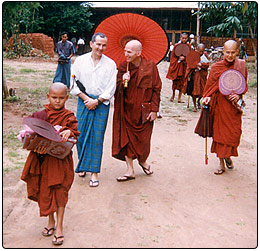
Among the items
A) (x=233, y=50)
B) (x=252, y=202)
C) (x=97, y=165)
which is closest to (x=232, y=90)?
(x=233, y=50)

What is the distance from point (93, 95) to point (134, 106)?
1.82ft

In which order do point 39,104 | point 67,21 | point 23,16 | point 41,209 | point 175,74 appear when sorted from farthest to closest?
point 67,21 → point 23,16 → point 175,74 → point 39,104 → point 41,209

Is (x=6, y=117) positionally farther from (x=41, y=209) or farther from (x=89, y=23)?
(x=89, y=23)

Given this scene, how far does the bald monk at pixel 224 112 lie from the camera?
512 cm

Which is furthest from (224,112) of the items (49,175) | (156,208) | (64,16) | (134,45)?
(64,16)

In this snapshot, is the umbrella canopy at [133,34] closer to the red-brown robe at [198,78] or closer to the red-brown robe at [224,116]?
the red-brown robe at [224,116]

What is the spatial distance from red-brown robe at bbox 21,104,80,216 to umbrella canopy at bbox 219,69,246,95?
247 centimetres

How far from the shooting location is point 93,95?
15.3 feet

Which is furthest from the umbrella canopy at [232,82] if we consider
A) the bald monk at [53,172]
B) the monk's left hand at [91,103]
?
the bald monk at [53,172]

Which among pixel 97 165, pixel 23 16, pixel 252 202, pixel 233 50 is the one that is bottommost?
pixel 252 202

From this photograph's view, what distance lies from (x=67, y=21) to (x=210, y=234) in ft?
87.0

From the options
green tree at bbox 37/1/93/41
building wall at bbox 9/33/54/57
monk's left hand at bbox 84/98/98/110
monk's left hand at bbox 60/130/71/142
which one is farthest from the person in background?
green tree at bbox 37/1/93/41

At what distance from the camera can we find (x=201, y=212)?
13.5ft

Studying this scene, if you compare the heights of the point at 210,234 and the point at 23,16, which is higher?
the point at 23,16
